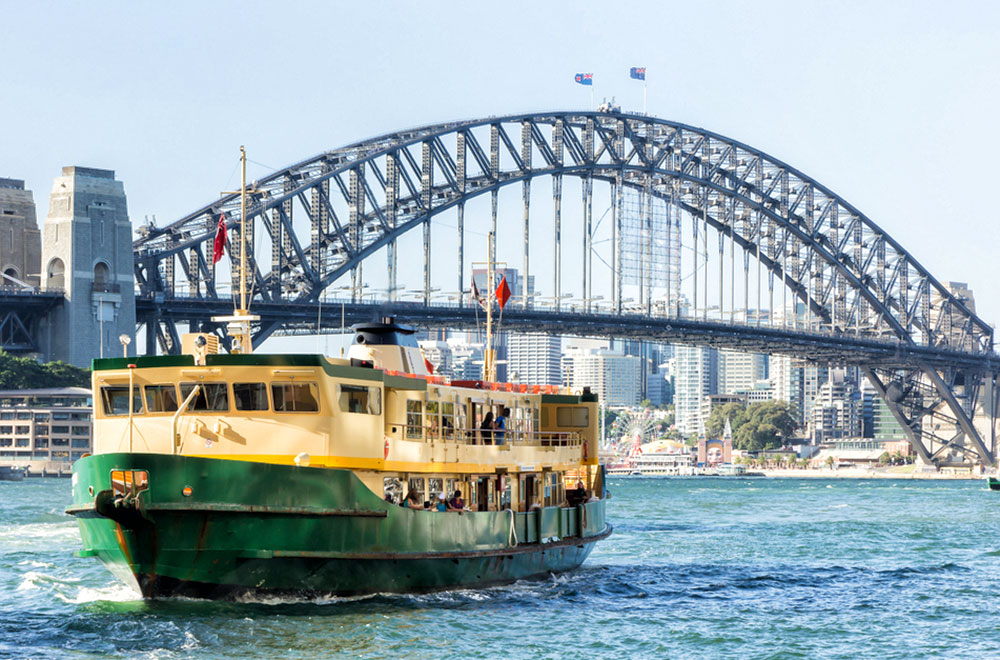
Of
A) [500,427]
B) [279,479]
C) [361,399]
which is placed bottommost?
[279,479]

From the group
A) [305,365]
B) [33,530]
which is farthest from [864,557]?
[33,530]

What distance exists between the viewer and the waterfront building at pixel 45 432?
314ft

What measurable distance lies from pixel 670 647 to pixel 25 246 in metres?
88.0

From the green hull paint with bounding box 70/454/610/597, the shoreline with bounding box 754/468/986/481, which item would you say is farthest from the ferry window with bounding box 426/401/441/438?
the shoreline with bounding box 754/468/986/481

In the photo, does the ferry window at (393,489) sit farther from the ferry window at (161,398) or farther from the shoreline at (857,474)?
the shoreline at (857,474)

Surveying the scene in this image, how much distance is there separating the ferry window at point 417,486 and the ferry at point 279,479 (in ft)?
0.30

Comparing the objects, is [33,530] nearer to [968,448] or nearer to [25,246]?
[25,246]

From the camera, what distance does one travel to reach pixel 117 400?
83.0 feet

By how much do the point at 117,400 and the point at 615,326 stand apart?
77052 mm

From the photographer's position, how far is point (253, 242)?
3770 inches

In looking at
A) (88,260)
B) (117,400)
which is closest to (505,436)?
(117,400)

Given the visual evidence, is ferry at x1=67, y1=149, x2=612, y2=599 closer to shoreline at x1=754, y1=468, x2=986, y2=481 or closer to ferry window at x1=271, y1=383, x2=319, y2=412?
ferry window at x1=271, y1=383, x2=319, y2=412

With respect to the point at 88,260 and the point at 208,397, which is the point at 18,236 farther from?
the point at 208,397

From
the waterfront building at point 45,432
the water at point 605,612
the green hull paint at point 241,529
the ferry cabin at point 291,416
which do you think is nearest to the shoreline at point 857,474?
the waterfront building at point 45,432
